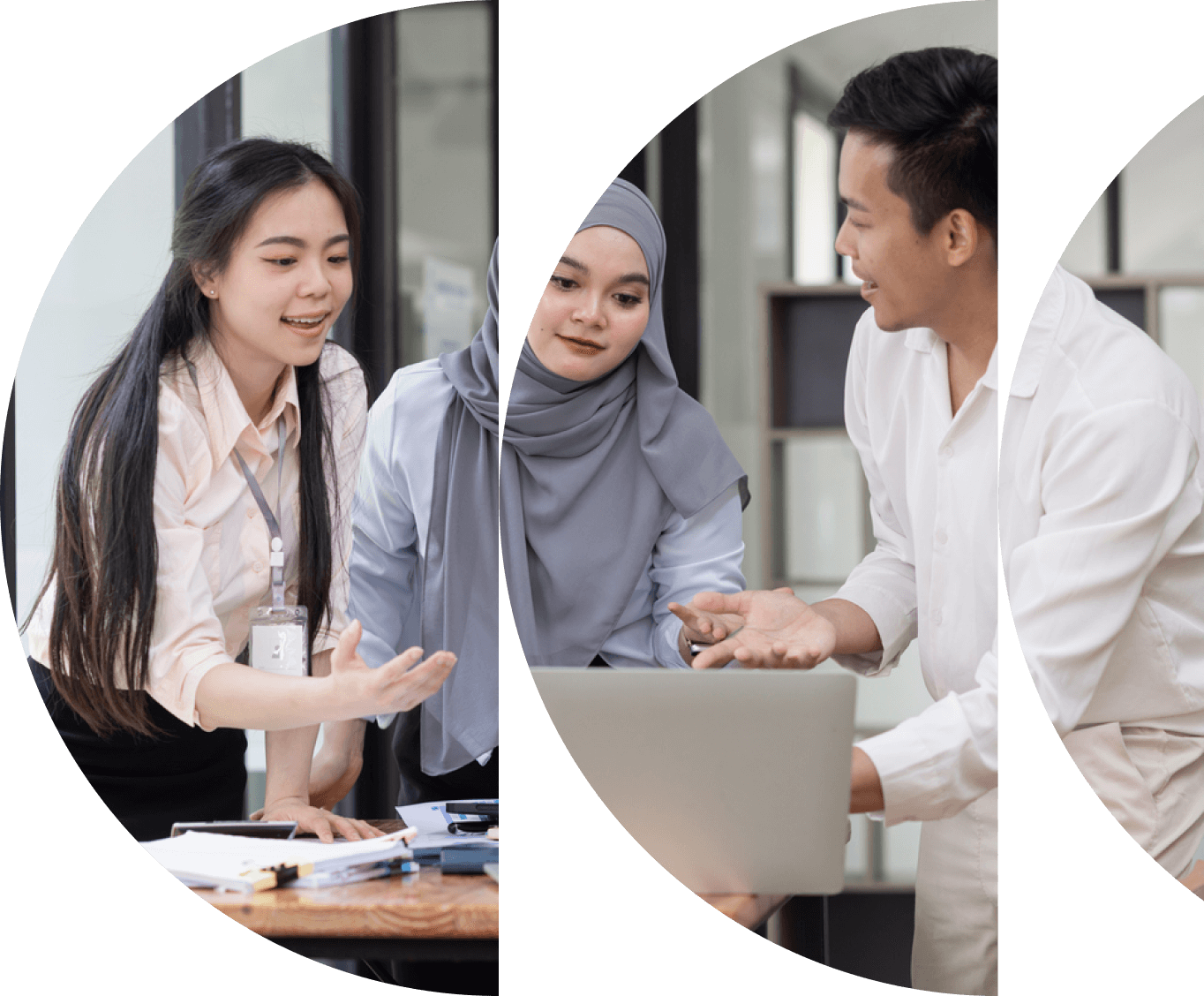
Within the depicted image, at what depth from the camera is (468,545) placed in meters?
1.86

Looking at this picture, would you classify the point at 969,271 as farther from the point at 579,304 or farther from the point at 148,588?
the point at 148,588

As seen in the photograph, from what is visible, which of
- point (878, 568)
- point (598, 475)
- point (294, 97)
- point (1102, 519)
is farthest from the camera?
point (294, 97)

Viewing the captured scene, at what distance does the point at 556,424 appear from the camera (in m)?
1.81

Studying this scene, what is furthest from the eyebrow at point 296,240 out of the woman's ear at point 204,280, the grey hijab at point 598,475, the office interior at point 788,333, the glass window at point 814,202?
the glass window at point 814,202

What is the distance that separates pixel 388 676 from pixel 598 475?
42cm

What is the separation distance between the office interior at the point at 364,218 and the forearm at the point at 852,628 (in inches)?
25.1

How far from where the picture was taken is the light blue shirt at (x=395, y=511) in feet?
6.18

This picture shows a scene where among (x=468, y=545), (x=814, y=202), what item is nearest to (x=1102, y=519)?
(x=814, y=202)

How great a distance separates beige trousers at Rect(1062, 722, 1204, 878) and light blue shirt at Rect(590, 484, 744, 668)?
49cm

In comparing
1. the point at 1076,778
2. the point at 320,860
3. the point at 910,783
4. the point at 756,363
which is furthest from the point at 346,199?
the point at 1076,778

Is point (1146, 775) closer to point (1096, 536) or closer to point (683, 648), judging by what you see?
point (1096, 536)

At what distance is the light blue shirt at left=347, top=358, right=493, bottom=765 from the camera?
1884 mm

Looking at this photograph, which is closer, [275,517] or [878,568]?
[878,568]

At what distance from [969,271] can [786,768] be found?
2.20 feet
